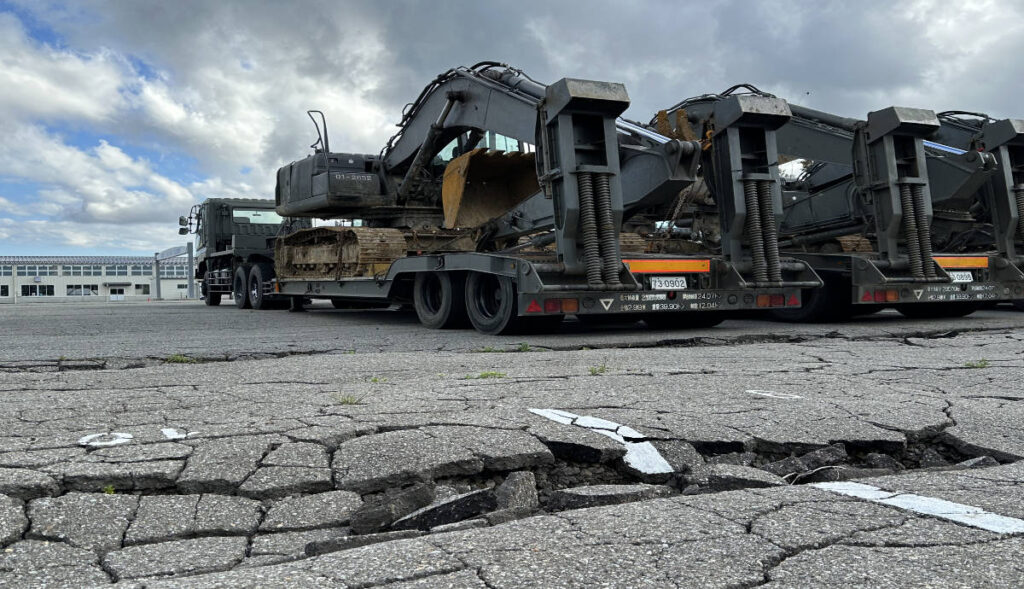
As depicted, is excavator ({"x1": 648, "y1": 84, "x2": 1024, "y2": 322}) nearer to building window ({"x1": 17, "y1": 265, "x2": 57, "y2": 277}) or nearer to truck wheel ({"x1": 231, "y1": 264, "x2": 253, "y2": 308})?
truck wheel ({"x1": 231, "y1": 264, "x2": 253, "y2": 308})

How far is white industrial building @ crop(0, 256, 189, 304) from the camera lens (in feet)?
242

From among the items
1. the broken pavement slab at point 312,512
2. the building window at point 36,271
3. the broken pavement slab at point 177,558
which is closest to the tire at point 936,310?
the broken pavement slab at point 312,512

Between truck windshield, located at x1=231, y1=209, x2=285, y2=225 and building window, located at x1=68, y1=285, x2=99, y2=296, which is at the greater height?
building window, located at x1=68, y1=285, x2=99, y2=296

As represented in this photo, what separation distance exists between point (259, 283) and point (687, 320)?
32.2ft

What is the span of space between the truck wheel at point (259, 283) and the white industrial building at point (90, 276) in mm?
58661

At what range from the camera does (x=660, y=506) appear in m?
2.60

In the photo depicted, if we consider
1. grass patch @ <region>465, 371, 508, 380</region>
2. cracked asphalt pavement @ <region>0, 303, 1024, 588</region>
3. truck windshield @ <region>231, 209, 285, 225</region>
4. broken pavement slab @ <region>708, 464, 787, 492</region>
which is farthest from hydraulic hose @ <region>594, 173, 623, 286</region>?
truck windshield @ <region>231, 209, 285, 225</region>

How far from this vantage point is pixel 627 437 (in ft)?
11.5

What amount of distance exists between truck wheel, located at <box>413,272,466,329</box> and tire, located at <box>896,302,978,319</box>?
675 cm

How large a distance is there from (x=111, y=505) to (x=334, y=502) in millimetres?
718

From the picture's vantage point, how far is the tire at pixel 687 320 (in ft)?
34.9

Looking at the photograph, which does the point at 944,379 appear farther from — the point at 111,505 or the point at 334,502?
the point at 111,505

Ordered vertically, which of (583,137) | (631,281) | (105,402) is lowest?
(105,402)

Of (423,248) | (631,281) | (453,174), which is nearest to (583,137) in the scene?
(631,281)
